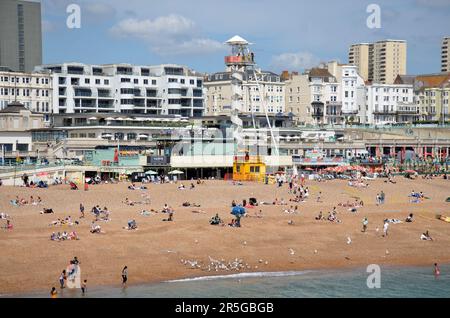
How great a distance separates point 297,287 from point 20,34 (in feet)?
322

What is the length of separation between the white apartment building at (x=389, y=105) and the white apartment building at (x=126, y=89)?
27878 mm

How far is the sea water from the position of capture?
26094 millimetres

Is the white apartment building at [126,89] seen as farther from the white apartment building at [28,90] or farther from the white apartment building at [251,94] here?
the white apartment building at [251,94]

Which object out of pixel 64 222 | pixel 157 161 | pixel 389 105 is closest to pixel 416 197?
pixel 157 161

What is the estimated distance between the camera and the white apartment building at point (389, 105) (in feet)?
374

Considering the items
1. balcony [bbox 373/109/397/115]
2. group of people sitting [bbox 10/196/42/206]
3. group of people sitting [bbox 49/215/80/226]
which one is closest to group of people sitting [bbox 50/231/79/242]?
group of people sitting [bbox 49/215/80/226]

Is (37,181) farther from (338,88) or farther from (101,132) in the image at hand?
(338,88)

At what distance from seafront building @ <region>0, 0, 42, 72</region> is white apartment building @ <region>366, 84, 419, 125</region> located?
163 ft

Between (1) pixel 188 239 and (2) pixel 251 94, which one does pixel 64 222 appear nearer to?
(1) pixel 188 239

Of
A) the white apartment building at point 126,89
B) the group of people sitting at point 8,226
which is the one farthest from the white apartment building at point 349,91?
the group of people sitting at point 8,226

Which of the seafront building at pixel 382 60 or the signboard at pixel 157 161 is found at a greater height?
the seafront building at pixel 382 60

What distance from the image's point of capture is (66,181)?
52281 millimetres

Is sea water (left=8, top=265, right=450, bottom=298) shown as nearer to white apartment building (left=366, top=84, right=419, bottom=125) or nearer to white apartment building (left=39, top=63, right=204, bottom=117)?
white apartment building (left=39, top=63, right=204, bottom=117)
